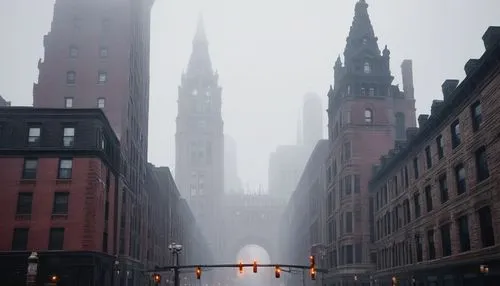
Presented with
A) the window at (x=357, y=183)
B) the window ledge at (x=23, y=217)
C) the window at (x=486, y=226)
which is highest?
the window at (x=357, y=183)

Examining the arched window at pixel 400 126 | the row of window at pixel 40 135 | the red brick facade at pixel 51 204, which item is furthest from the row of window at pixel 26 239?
the arched window at pixel 400 126

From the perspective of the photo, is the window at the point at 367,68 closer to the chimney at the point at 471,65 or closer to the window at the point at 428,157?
the window at the point at 428,157

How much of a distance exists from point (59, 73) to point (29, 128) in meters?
19.0

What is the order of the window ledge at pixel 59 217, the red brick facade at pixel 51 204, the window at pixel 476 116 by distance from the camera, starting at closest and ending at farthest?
the window at pixel 476 116 < the red brick facade at pixel 51 204 < the window ledge at pixel 59 217

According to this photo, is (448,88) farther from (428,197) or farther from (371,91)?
(371,91)

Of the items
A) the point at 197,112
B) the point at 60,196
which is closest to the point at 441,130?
the point at 60,196

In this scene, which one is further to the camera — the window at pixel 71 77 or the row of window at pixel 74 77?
the window at pixel 71 77

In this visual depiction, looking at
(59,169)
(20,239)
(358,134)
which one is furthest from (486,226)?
(358,134)

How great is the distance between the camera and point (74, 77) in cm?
7100

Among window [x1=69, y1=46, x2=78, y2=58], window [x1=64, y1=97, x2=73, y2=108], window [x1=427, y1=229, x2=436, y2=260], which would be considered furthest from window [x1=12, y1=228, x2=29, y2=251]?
window [x1=427, y1=229, x2=436, y2=260]

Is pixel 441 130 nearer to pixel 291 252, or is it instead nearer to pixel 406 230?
pixel 406 230

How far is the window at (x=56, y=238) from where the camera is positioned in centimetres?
5072

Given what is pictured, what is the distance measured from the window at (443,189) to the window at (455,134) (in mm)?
3113

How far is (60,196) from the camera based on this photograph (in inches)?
2056
